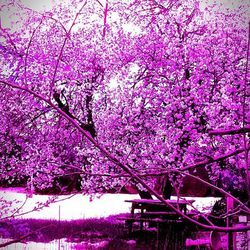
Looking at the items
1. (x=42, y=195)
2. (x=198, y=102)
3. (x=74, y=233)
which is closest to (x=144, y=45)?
(x=198, y=102)

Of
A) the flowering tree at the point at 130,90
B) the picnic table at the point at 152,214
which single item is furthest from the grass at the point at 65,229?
the flowering tree at the point at 130,90

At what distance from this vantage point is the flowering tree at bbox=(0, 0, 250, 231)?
5383 mm

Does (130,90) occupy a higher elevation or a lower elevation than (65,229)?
higher

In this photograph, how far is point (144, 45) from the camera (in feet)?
20.1

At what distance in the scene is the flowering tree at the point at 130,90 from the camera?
5.38m

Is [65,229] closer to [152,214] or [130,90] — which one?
[152,214]

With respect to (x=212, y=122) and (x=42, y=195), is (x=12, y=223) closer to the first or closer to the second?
(x=212, y=122)

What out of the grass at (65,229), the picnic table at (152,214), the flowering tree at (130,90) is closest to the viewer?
the picnic table at (152,214)

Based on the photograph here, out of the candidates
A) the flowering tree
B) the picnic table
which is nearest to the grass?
the picnic table

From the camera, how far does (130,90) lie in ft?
19.1

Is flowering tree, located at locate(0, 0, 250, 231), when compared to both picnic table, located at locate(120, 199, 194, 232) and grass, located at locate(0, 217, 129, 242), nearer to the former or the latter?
picnic table, located at locate(120, 199, 194, 232)

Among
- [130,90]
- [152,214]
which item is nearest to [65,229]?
[152,214]

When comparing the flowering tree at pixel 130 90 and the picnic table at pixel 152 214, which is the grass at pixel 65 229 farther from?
the flowering tree at pixel 130 90

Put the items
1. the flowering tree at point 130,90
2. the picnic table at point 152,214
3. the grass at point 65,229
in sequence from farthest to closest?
1. the flowering tree at point 130,90
2. the grass at point 65,229
3. the picnic table at point 152,214
